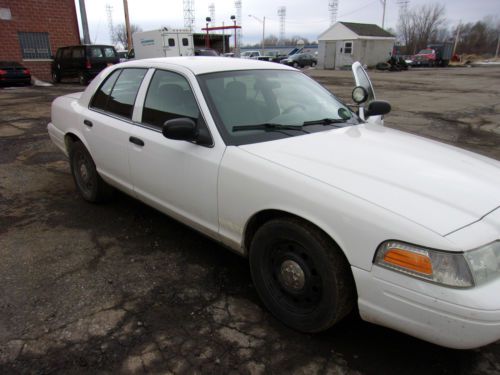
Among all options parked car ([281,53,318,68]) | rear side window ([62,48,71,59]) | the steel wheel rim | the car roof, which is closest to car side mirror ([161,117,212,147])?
the car roof

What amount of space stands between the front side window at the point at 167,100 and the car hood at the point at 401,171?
2.37ft

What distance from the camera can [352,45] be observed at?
127ft

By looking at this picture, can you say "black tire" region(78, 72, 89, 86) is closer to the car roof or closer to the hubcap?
the car roof

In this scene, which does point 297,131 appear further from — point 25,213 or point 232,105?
point 25,213

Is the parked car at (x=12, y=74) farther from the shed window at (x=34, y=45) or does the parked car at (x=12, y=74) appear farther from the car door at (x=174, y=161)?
the car door at (x=174, y=161)

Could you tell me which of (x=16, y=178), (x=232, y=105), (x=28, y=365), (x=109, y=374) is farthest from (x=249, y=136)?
(x=16, y=178)

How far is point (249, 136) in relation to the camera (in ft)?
9.57

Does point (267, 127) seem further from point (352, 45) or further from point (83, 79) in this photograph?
point (352, 45)

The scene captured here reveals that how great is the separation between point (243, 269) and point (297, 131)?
1.23m

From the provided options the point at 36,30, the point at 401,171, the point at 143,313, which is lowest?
the point at 143,313

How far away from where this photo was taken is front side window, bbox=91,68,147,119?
3803mm

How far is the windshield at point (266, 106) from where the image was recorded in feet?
9.78

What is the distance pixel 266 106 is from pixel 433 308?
194 centimetres

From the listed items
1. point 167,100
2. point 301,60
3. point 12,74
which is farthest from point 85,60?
point 301,60
